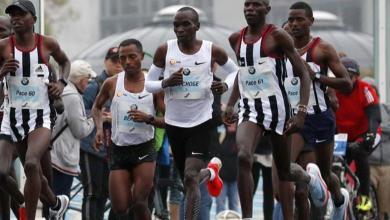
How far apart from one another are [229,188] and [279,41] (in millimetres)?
6750

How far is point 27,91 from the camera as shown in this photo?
46.5ft

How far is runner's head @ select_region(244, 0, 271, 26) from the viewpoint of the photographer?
1376 centimetres

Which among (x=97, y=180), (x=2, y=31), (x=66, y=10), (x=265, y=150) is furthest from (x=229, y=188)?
(x=66, y=10)

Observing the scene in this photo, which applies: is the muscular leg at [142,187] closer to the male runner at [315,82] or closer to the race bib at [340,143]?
the male runner at [315,82]

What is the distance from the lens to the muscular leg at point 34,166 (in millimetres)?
13883

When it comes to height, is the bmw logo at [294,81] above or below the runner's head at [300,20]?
below

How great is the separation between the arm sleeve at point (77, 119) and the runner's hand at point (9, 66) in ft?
6.53

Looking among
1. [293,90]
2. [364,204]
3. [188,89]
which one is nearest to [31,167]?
[188,89]

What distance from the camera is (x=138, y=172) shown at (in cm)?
1439

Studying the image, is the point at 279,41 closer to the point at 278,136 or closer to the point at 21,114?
the point at 278,136

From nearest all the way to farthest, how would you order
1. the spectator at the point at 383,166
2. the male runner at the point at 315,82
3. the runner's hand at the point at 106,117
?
the male runner at the point at 315,82 → the runner's hand at the point at 106,117 → the spectator at the point at 383,166

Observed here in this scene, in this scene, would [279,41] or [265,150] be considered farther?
[265,150]

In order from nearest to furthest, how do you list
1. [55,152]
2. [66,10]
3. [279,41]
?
1. [279,41]
2. [55,152]
3. [66,10]

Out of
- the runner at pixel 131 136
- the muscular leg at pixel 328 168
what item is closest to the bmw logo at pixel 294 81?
the muscular leg at pixel 328 168
